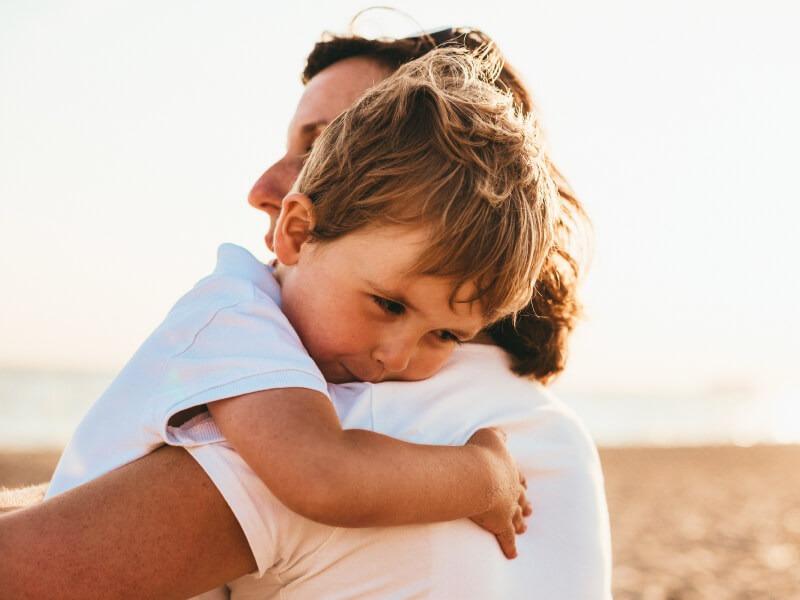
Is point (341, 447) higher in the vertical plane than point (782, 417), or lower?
higher

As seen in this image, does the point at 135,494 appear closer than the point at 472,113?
Yes

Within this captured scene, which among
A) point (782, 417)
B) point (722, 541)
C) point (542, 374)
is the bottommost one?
point (782, 417)

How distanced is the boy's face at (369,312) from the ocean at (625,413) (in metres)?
14.8

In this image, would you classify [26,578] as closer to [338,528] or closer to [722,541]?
[338,528]

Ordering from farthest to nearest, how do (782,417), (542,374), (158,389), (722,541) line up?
(782,417) → (722,541) → (542,374) → (158,389)

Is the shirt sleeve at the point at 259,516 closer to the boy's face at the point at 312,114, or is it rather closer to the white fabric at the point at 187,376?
the white fabric at the point at 187,376

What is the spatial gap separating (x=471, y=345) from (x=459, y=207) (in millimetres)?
425

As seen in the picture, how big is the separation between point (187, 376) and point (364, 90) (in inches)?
58.9

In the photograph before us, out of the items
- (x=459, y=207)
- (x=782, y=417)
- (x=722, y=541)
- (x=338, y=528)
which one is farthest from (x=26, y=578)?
(x=782, y=417)

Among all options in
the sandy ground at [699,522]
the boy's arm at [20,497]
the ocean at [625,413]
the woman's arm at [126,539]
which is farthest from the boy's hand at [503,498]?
the ocean at [625,413]

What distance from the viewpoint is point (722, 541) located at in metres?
10.5

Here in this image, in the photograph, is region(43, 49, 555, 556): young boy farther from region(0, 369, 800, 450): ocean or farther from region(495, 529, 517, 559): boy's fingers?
region(0, 369, 800, 450): ocean

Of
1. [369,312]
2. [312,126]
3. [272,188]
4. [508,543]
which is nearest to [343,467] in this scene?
[508,543]

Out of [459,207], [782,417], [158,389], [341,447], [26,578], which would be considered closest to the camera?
[26,578]
